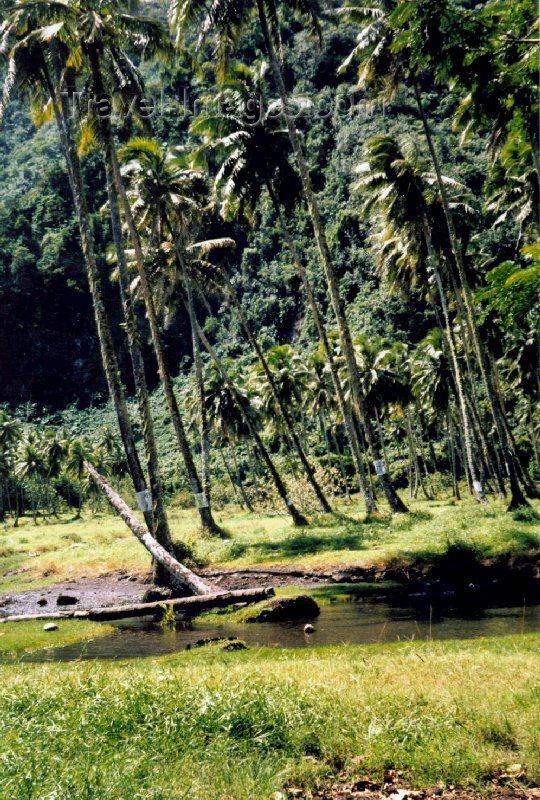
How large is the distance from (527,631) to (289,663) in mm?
4423

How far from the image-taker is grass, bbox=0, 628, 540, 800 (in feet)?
15.7

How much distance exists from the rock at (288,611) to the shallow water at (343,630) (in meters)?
0.24

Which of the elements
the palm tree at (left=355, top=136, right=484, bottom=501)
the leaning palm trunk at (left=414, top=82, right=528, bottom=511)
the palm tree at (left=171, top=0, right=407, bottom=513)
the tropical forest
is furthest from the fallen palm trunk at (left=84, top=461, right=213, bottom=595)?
the palm tree at (left=355, top=136, right=484, bottom=501)

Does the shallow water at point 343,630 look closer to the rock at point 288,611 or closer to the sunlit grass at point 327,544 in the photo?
the rock at point 288,611

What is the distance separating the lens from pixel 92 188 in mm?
125062

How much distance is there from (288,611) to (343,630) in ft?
6.23

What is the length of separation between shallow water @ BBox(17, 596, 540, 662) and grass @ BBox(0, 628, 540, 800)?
3.35 metres

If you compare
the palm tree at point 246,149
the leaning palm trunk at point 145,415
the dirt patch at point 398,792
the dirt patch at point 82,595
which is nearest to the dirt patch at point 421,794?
the dirt patch at point 398,792

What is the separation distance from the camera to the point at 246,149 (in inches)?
1048

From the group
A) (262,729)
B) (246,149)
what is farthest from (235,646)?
(246,149)

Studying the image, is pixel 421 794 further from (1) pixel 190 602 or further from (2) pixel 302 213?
(2) pixel 302 213

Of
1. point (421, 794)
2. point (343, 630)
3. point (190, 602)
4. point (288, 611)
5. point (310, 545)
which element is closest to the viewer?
point (421, 794)

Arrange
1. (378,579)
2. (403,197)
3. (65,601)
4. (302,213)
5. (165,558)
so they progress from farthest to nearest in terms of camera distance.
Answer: (302,213)
(403,197)
(65,601)
(378,579)
(165,558)

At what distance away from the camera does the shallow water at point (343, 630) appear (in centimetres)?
1120
